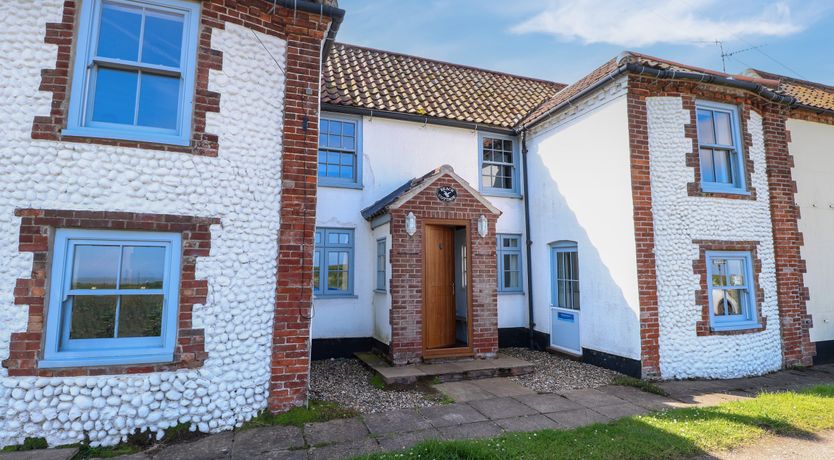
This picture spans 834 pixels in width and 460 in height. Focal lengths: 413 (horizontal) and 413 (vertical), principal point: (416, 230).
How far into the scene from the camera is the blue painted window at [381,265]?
27.5ft

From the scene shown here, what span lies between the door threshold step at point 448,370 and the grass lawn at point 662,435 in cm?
252

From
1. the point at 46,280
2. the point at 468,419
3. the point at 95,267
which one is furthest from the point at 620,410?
the point at 46,280

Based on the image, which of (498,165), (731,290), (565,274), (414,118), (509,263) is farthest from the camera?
(498,165)

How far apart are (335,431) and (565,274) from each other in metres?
6.27

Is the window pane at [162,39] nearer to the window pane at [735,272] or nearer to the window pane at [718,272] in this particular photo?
the window pane at [718,272]

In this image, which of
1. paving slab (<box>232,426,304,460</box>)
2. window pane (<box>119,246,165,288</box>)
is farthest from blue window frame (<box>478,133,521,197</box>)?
window pane (<box>119,246,165,288</box>)

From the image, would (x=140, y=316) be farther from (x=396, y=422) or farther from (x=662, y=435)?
(x=662, y=435)

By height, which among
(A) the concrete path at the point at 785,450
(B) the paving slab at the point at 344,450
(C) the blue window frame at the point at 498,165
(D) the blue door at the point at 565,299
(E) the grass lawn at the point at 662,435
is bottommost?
(A) the concrete path at the point at 785,450

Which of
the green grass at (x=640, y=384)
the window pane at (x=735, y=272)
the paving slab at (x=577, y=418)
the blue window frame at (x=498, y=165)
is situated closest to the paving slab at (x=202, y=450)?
the paving slab at (x=577, y=418)

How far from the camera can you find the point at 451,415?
5535 millimetres

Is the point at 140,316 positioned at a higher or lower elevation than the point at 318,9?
lower

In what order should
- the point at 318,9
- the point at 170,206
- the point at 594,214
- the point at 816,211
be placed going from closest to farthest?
the point at 170,206, the point at 318,9, the point at 594,214, the point at 816,211

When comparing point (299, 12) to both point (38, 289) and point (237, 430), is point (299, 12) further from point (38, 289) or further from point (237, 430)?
point (237, 430)

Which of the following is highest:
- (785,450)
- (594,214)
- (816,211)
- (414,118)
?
(414,118)
